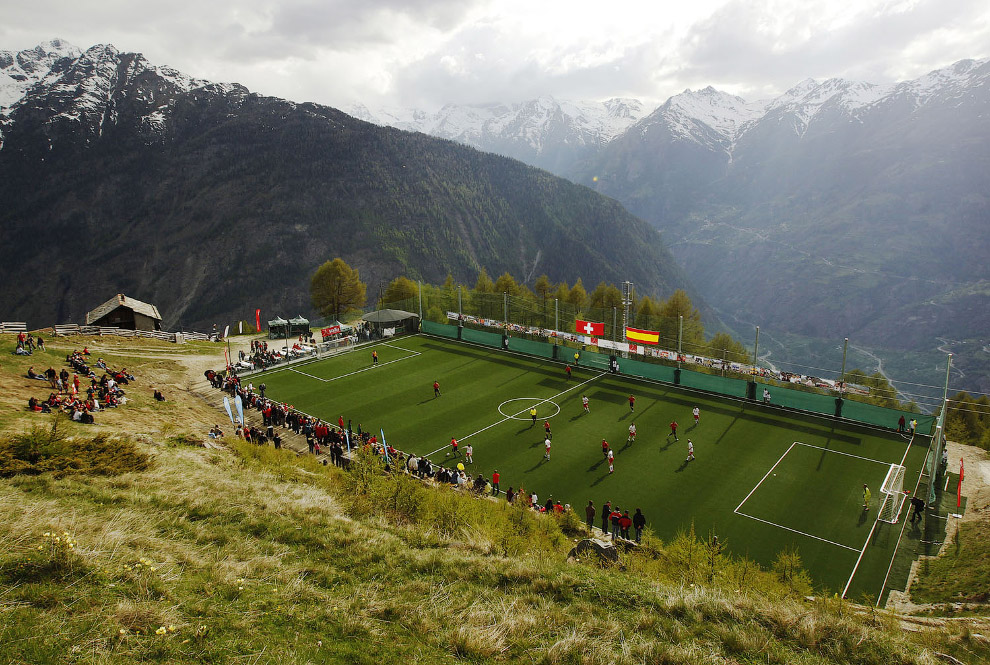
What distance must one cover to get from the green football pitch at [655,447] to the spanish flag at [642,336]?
12.5 feet

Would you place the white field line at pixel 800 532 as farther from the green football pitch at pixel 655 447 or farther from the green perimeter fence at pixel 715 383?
the green perimeter fence at pixel 715 383

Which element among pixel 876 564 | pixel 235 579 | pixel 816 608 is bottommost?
pixel 876 564

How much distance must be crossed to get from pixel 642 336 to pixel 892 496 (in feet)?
75.2

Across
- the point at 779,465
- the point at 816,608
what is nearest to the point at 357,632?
the point at 816,608

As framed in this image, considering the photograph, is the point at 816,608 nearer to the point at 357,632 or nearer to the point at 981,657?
the point at 981,657

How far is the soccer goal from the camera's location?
979 inches

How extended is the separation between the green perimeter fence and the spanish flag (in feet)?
6.17

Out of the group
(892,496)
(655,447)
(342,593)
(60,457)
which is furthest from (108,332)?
(892,496)

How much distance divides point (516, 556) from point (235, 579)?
22.9 ft

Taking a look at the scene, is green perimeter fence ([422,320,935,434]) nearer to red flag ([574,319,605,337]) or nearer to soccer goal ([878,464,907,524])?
red flag ([574,319,605,337])

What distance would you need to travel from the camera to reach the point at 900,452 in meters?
31.8

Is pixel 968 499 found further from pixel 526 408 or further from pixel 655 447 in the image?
pixel 526 408

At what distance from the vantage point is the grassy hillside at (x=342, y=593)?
9438 mm

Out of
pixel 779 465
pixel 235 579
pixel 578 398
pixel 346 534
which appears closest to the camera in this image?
pixel 235 579
